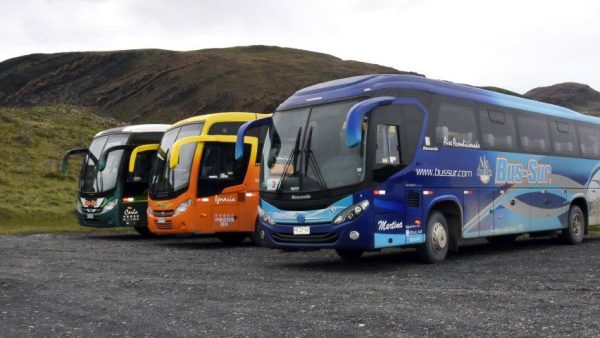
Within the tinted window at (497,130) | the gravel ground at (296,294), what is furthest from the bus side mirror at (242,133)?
the tinted window at (497,130)

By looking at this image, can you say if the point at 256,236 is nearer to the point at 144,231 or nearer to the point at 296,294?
the point at 144,231

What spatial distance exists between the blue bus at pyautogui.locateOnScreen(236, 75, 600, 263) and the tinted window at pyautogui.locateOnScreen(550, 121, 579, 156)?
2.07 metres

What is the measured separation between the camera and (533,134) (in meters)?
18.3

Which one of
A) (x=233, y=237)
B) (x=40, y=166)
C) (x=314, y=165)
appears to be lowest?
(x=233, y=237)

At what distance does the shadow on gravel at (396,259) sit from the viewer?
47.5 feet

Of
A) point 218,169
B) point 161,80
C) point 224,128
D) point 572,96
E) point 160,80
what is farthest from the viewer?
point 572,96

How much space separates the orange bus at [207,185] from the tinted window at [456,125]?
6.16 meters

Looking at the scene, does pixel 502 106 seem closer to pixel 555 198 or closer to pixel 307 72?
pixel 555 198

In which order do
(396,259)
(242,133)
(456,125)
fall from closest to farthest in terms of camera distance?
(242,133) → (456,125) → (396,259)

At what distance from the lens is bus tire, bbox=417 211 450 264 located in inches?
571

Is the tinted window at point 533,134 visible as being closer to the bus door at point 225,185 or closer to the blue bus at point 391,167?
the blue bus at point 391,167

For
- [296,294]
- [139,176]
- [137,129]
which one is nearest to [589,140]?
[139,176]

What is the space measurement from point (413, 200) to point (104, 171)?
12.3 m

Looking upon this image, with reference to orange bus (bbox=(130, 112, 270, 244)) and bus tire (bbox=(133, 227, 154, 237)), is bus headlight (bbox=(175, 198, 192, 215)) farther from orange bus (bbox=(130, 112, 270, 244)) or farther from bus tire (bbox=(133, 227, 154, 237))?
bus tire (bbox=(133, 227, 154, 237))
